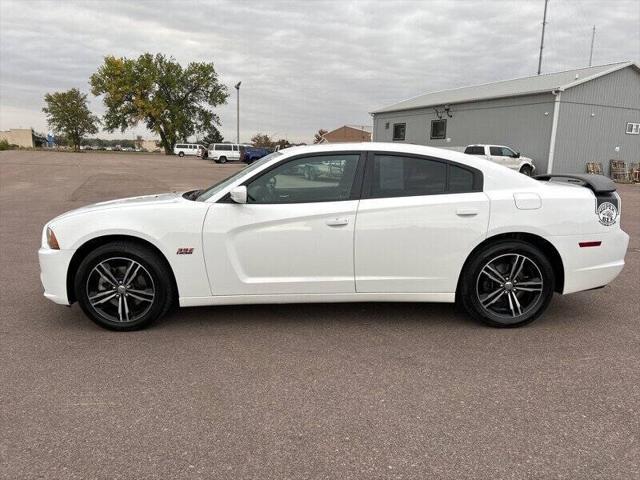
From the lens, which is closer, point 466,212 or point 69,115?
point 466,212

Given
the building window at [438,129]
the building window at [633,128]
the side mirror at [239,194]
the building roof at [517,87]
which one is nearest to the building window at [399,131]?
the building roof at [517,87]

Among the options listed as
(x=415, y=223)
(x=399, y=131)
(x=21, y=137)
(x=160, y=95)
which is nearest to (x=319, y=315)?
(x=415, y=223)

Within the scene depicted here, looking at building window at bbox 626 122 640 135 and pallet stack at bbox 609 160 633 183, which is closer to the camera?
pallet stack at bbox 609 160 633 183

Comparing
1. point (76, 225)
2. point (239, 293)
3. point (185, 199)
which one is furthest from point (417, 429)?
point (76, 225)

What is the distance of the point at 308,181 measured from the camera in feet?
13.5

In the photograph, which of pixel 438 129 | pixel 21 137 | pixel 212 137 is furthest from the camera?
pixel 21 137

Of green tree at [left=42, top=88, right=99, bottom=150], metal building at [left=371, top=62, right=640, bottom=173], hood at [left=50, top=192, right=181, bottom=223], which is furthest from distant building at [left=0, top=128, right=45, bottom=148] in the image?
hood at [left=50, top=192, right=181, bottom=223]

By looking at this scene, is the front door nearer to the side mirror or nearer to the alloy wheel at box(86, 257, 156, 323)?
the side mirror

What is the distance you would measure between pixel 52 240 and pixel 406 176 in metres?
2.96

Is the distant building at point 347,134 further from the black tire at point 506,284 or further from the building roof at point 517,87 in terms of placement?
the black tire at point 506,284

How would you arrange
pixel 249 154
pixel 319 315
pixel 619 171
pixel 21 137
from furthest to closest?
pixel 21 137, pixel 249 154, pixel 619 171, pixel 319 315

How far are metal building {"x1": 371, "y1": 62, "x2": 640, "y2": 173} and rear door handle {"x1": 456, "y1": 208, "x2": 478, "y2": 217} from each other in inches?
898

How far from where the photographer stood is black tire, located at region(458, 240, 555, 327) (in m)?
4.09

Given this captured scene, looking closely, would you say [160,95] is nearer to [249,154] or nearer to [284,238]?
[249,154]
